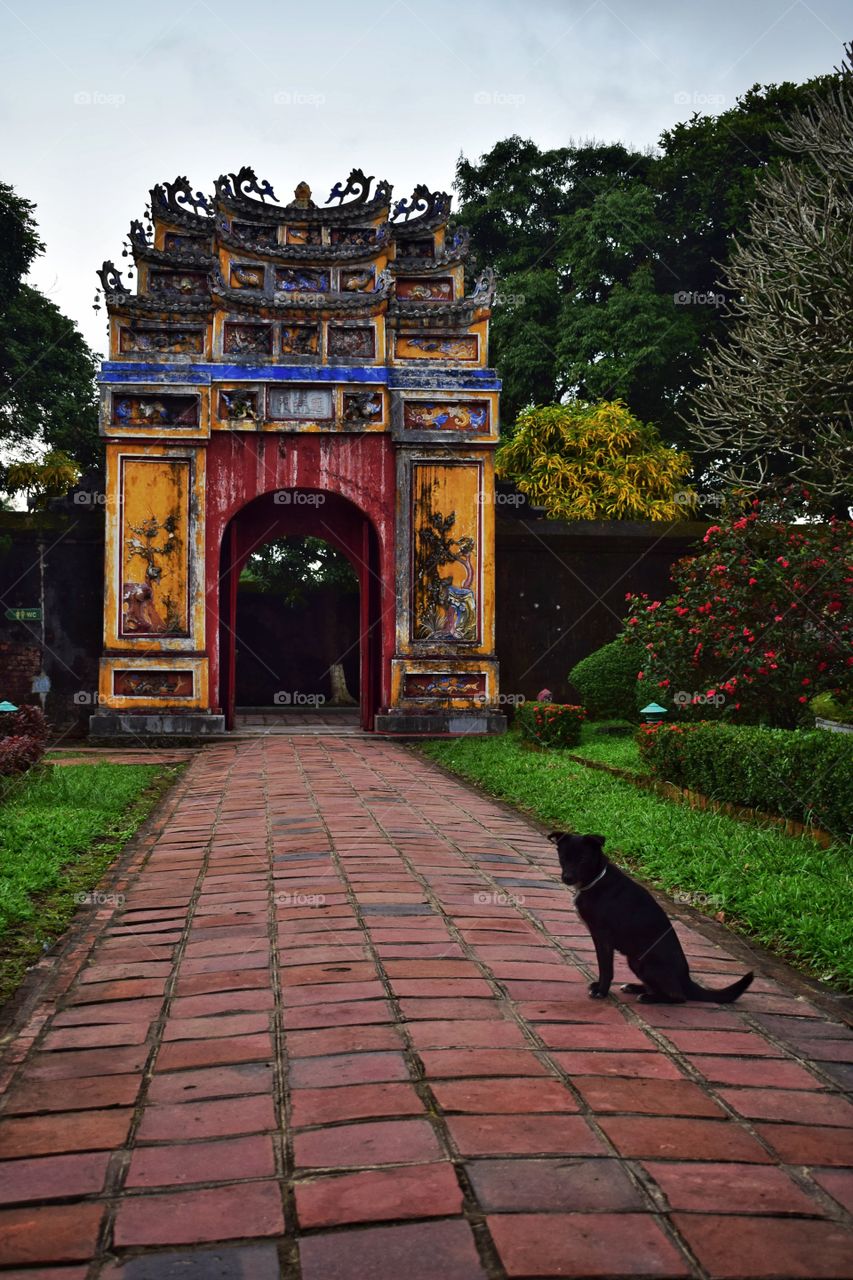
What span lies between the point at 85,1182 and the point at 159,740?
11629 millimetres

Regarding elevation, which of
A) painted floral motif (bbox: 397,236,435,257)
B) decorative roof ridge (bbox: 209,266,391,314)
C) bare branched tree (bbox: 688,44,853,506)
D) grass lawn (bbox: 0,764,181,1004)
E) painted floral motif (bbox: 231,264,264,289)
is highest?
painted floral motif (bbox: 397,236,435,257)

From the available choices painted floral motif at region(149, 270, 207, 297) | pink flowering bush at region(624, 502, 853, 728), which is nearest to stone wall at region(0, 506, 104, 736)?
painted floral motif at region(149, 270, 207, 297)

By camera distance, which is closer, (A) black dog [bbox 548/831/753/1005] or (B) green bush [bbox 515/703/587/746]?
(A) black dog [bbox 548/831/753/1005]

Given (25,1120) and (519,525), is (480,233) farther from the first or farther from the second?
(25,1120)

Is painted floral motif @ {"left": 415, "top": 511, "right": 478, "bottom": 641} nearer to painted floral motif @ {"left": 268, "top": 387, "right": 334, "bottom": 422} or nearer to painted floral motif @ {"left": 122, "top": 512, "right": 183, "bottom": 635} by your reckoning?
painted floral motif @ {"left": 268, "top": 387, "right": 334, "bottom": 422}

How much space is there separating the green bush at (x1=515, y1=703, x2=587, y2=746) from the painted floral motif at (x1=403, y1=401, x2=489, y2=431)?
13.2ft

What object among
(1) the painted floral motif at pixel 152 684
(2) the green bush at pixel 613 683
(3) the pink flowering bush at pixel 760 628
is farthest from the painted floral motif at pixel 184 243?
(3) the pink flowering bush at pixel 760 628

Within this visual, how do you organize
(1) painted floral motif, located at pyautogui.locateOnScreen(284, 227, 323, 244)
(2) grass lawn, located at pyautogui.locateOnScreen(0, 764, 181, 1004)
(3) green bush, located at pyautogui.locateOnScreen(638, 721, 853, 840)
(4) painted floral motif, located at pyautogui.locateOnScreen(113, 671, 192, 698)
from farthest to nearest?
(1) painted floral motif, located at pyautogui.locateOnScreen(284, 227, 323, 244) → (4) painted floral motif, located at pyautogui.locateOnScreen(113, 671, 192, 698) → (3) green bush, located at pyautogui.locateOnScreen(638, 721, 853, 840) → (2) grass lawn, located at pyautogui.locateOnScreen(0, 764, 181, 1004)

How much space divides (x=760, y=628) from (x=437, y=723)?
4969 millimetres

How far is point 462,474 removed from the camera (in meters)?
14.8

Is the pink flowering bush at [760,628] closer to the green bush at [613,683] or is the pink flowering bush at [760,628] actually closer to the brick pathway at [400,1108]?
the green bush at [613,683]

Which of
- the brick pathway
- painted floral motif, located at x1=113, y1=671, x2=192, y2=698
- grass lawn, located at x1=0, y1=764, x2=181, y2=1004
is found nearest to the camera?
the brick pathway

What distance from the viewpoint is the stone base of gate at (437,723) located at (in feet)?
47.6

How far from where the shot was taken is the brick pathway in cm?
236
